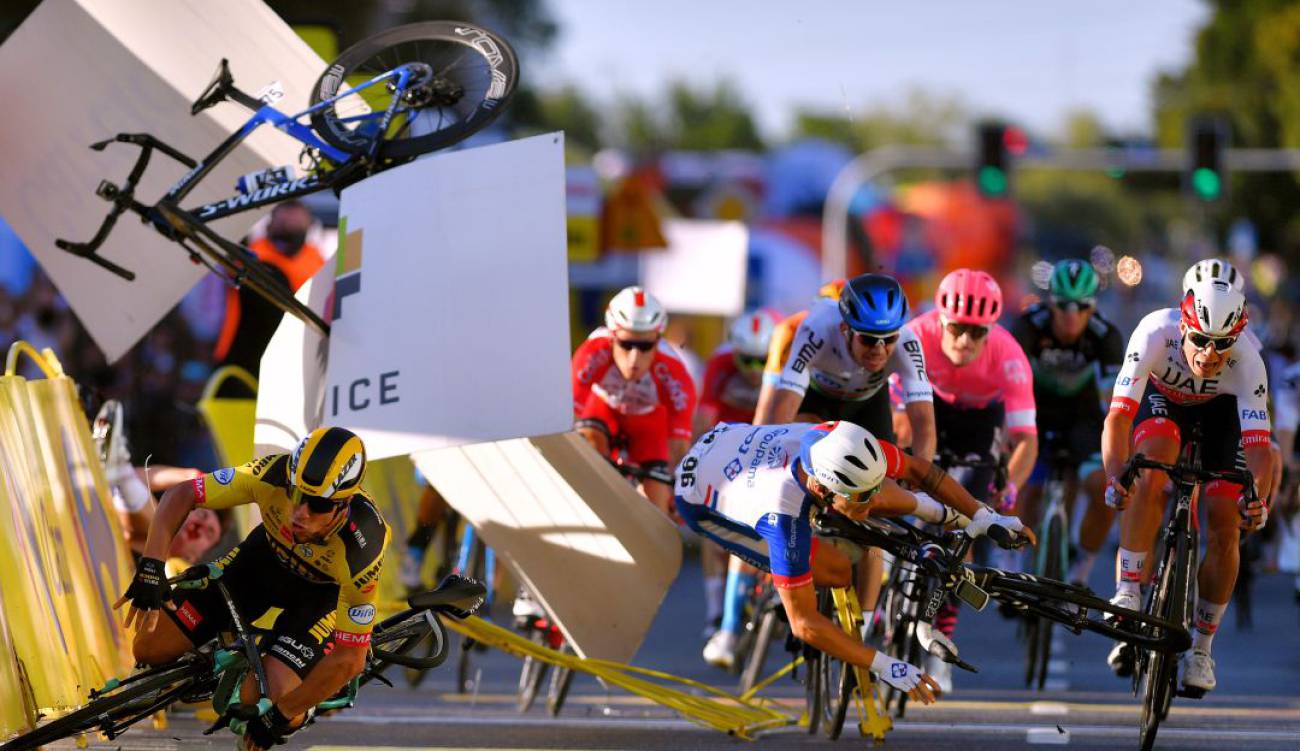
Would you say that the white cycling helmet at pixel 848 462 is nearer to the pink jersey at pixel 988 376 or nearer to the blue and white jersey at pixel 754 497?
the blue and white jersey at pixel 754 497

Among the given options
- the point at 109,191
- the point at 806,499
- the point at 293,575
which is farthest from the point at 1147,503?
the point at 109,191

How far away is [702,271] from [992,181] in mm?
9995

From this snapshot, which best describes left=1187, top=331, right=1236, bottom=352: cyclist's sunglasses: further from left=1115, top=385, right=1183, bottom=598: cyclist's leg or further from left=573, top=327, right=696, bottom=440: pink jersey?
left=573, top=327, right=696, bottom=440: pink jersey

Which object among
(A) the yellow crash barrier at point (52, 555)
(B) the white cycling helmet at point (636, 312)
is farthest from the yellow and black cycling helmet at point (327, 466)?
(B) the white cycling helmet at point (636, 312)

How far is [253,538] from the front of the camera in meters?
8.28

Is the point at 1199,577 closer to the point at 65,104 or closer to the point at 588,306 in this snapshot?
the point at 65,104

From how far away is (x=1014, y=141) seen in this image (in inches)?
1216

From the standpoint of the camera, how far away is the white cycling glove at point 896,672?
26.6ft

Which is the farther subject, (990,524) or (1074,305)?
(1074,305)

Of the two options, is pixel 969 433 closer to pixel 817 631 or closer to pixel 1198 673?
pixel 1198 673

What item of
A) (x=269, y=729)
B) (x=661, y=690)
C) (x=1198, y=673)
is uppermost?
(x=269, y=729)

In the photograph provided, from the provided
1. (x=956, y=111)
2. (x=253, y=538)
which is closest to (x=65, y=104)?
→ (x=253, y=538)

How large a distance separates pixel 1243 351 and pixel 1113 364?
8.54 feet

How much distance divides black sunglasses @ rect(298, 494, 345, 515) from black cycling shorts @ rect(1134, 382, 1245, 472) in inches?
153
